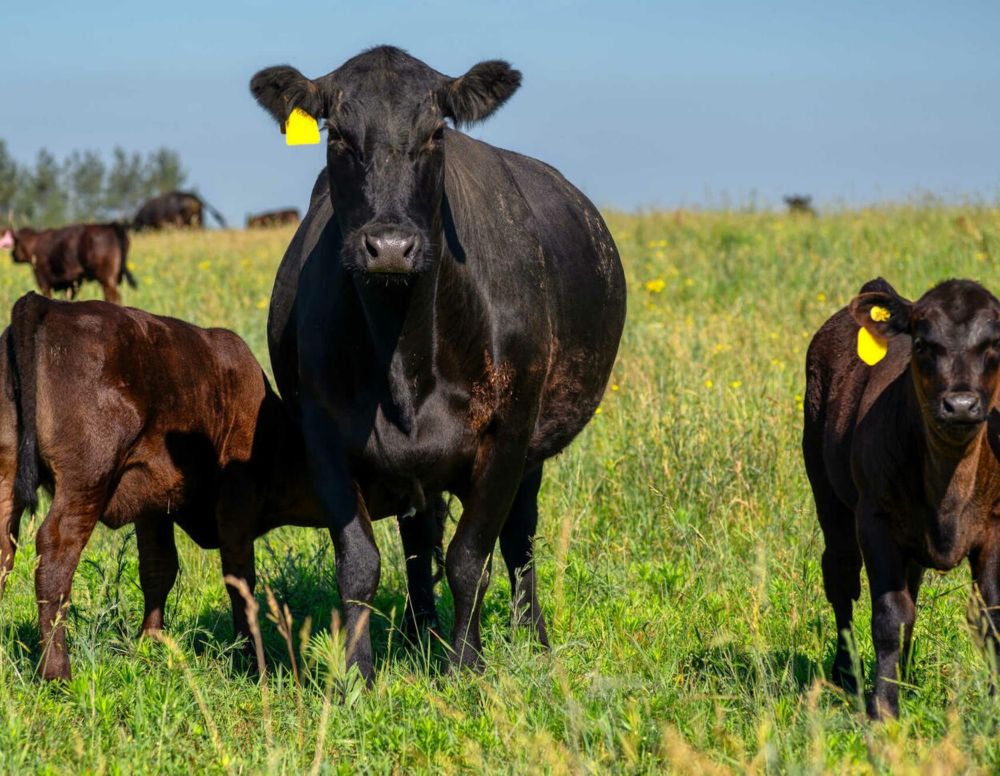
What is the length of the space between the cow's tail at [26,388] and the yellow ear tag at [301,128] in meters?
1.25

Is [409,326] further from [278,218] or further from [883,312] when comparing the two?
[278,218]

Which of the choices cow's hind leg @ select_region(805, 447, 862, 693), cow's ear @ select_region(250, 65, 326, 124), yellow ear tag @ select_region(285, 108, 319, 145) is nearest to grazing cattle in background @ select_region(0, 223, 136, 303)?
cow's ear @ select_region(250, 65, 326, 124)

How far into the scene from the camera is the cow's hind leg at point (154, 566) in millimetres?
6102

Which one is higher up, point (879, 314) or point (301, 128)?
point (301, 128)

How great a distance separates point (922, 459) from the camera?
484 centimetres

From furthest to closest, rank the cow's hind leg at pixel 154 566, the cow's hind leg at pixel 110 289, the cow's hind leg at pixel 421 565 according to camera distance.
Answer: the cow's hind leg at pixel 110 289 → the cow's hind leg at pixel 421 565 → the cow's hind leg at pixel 154 566

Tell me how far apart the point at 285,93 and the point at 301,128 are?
5.8 inches

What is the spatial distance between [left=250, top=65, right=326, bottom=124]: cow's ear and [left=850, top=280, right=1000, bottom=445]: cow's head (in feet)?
7.62

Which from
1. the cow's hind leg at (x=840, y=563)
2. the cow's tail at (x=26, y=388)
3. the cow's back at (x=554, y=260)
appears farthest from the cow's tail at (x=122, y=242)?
the cow's hind leg at (x=840, y=563)

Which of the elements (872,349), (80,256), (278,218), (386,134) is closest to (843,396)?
(872,349)

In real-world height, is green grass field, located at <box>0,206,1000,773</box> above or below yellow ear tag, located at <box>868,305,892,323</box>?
below

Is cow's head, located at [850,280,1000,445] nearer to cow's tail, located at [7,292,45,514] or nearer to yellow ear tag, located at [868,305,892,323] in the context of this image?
yellow ear tag, located at [868,305,892,323]

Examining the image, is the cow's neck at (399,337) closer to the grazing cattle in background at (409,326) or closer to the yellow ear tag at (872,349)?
the grazing cattle in background at (409,326)

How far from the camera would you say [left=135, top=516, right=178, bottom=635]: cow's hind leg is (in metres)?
6.10
